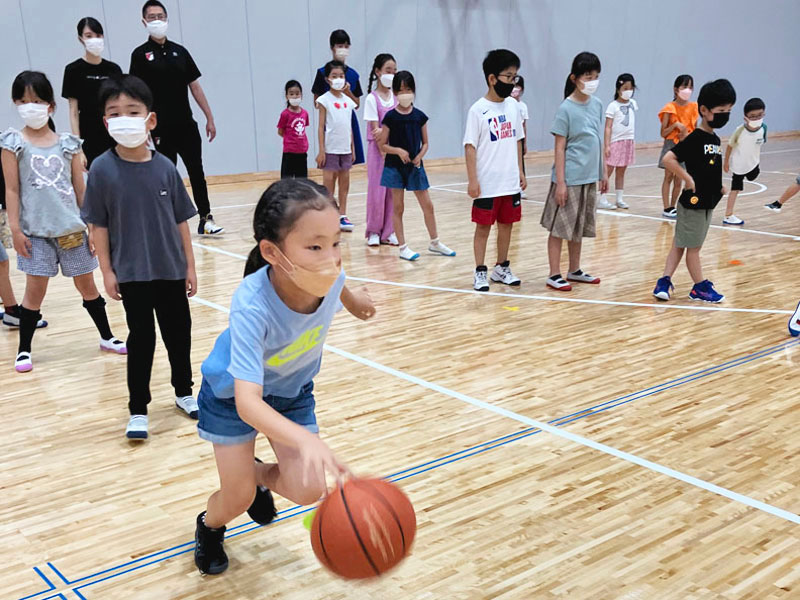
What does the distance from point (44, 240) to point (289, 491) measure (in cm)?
259

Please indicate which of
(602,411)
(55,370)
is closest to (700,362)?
(602,411)

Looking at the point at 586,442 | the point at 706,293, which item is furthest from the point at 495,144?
the point at 586,442

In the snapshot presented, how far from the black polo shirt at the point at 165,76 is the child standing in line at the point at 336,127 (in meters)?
1.33

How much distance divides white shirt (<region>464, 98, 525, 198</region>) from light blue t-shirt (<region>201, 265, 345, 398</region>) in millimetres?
3479

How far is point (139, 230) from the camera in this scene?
3.17 meters

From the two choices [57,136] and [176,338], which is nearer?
[176,338]

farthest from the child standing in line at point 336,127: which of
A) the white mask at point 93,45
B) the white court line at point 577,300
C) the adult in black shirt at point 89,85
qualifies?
the white mask at point 93,45

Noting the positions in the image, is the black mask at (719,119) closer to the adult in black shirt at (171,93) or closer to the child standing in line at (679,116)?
the child standing in line at (679,116)

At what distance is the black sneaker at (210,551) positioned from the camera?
7.64 ft

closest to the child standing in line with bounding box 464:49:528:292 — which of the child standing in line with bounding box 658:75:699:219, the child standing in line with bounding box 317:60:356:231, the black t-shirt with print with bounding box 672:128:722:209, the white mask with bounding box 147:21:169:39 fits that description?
the black t-shirt with print with bounding box 672:128:722:209

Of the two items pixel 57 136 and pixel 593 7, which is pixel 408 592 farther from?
pixel 593 7

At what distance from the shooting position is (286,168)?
28.6 feet

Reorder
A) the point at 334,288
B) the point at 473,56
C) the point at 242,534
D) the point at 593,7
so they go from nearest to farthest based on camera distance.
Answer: the point at 334,288 < the point at 242,534 < the point at 473,56 < the point at 593,7

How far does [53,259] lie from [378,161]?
3666mm
